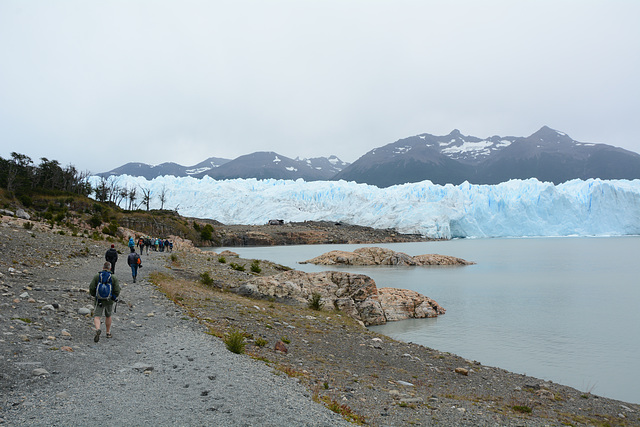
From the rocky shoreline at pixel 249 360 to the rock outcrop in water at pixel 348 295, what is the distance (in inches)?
113

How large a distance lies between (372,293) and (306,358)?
1119cm

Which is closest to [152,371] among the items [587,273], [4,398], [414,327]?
[4,398]

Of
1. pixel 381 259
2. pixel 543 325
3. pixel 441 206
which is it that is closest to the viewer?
pixel 543 325

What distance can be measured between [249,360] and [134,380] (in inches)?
87.3

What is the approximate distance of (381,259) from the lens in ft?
163

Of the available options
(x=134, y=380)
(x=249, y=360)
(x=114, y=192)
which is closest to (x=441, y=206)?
(x=114, y=192)

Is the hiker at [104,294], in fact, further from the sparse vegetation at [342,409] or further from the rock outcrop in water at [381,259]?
the rock outcrop in water at [381,259]

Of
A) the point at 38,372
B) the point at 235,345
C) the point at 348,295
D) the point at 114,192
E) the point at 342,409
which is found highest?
the point at 114,192

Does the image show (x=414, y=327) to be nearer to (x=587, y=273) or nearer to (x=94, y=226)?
(x=587, y=273)

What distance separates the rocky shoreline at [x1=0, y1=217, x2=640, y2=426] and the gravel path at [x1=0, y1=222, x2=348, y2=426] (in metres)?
0.03

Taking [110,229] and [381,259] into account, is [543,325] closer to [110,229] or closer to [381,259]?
[381,259]

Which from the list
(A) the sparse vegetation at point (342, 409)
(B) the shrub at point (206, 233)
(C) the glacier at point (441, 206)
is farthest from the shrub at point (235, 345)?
(C) the glacier at point (441, 206)

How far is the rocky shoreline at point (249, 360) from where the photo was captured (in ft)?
18.1

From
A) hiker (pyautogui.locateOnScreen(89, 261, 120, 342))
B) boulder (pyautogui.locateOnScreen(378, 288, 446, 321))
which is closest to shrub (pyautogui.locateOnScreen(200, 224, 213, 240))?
boulder (pyautogui.locateOnScreen(378, 288, 446, 321))
